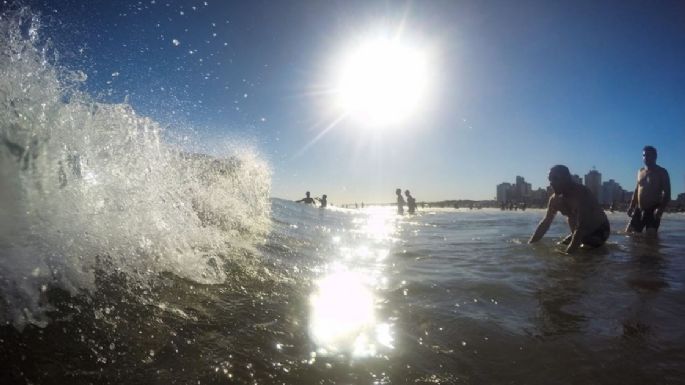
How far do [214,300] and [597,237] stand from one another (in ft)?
23.1

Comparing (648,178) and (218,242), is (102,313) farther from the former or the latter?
(648,178)

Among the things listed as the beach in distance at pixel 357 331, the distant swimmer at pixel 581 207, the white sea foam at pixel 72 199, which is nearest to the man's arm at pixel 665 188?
the distant swimmer at pixel 581 207

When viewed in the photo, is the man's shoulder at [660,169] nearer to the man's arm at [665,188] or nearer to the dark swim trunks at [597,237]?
the man's arm at [665,188]

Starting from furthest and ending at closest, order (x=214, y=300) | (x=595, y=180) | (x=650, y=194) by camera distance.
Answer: (x=595, y=180)
(x=650, y=194)
(x=214, y=300)

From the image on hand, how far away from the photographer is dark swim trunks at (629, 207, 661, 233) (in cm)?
1019

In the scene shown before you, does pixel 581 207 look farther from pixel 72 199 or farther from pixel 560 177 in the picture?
pixel 72 199

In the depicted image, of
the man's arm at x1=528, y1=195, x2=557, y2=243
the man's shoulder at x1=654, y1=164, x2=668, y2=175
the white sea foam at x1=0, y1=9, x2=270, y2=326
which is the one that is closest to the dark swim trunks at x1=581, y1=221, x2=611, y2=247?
the man's arm at x1=528, y1=195, x2=557, y2=243

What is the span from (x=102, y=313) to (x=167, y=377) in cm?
92

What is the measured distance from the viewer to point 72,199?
3.45 metres

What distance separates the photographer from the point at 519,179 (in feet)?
363

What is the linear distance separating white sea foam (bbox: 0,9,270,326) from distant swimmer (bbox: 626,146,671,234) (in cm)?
1046

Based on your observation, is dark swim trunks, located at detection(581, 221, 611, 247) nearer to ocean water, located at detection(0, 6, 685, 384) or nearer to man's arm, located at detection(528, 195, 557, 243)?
man's arm, located at detection(528, 195, 557, 243)

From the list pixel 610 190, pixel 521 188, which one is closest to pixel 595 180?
pixel 610 190

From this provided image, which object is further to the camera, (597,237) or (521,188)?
(521,188)
